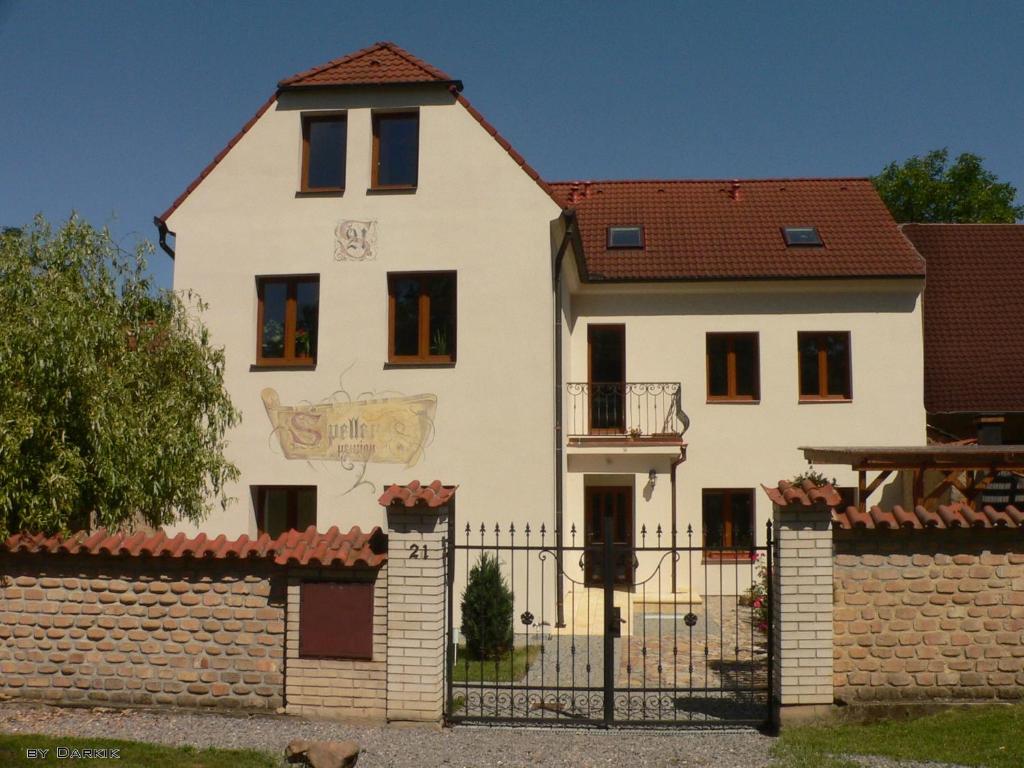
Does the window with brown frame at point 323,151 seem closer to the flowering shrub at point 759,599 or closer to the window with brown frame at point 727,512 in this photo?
the flowering shrub at point 759,599

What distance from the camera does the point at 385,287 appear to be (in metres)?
14.4

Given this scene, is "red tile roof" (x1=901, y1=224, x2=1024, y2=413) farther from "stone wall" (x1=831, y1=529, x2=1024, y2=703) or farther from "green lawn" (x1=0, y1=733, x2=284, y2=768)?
"green lawn" (x1=0, y1=733, x2=284, y2=768)

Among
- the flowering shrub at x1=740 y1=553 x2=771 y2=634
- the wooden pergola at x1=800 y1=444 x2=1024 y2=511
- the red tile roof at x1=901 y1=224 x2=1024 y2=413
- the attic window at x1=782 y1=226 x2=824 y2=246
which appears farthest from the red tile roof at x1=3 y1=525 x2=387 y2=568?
the red tile roof at x1=901 y1=224 x2=1024 y2=413

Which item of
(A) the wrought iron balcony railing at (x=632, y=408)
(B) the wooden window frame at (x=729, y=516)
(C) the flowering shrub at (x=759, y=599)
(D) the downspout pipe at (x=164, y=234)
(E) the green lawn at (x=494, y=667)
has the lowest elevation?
(E) the green lawn at (x=494, y=667)

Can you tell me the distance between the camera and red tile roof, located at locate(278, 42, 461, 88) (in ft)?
47.8

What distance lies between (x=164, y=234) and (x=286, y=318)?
245 cm

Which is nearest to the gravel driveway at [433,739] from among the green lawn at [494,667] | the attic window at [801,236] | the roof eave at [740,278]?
the green lawn at [494,667]

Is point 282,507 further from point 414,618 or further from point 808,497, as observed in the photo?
point 808,497

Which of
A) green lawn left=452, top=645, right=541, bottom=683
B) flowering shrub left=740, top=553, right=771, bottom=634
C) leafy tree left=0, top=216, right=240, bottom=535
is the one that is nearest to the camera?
leafy tree left=0, top=216, right=240, bottom=535

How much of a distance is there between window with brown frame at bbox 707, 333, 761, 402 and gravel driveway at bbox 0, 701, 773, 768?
1091cm

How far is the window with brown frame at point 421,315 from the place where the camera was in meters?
14.4

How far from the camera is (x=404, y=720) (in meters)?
8.32

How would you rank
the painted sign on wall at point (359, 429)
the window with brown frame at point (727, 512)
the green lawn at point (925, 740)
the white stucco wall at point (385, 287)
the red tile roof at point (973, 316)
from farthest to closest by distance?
the red tile roof at point (973, 316)
the window with brown frame at point (727, 512)
the painted sign on wall at point (359, 429)
the white stucco wall at point (385, 287)
the green lawn at point (925, 740)

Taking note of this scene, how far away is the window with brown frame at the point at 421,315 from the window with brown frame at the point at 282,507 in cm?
266
